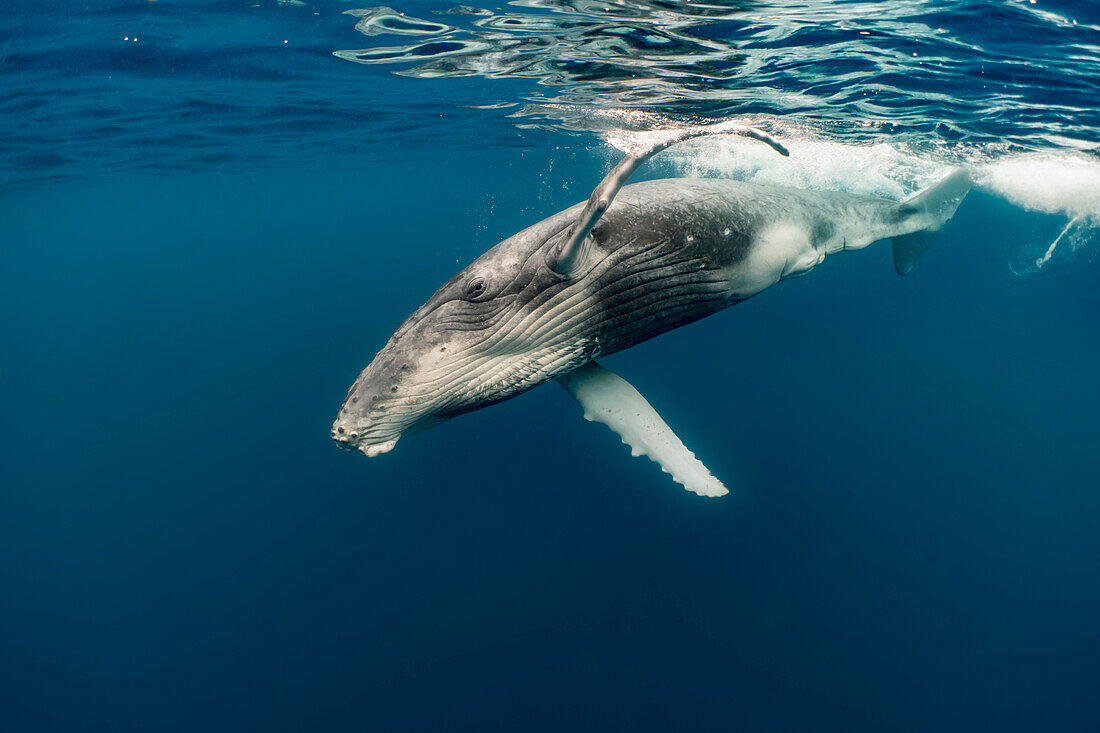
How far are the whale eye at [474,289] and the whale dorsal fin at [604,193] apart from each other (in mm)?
463

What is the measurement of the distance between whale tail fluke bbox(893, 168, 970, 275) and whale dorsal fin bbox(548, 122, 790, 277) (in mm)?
3943

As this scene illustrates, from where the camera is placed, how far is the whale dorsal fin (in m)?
2.76

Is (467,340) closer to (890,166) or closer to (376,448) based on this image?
(376,448)

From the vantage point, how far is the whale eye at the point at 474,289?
11.3 feet

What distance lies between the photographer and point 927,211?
6324mm

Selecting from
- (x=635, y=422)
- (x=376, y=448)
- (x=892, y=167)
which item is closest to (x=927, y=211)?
(x=635, y=422)

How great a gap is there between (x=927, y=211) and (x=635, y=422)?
16.2 ft

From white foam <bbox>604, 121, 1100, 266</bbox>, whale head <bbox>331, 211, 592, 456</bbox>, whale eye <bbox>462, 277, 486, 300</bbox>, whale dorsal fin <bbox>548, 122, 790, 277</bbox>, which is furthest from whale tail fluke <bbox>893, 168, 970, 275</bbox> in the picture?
white foam <bbox>604, 121, 1100, 266</bbox>

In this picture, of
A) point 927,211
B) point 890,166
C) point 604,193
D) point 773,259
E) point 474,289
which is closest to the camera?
point 604,193

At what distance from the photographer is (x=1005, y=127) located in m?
13.2

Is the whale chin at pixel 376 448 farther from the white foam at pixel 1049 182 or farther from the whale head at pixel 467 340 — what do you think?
the white foam at pixel 1049 182

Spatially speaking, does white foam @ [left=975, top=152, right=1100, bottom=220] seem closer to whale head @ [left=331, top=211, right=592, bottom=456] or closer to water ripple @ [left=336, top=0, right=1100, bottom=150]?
water ripple @ [left=336, top=0, right=1100, bottom=150]

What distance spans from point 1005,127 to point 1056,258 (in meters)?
50.2

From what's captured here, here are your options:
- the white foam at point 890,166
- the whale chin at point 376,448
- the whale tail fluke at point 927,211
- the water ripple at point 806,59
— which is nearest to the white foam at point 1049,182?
the white foam at point 890,166
